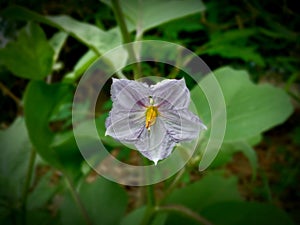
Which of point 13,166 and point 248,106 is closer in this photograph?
point 248,106

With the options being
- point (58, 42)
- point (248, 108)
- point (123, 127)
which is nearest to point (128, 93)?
point (123, 127)

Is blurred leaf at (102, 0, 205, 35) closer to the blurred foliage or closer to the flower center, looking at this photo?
the blurred foliage

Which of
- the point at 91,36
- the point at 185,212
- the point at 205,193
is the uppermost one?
the point at 91,36

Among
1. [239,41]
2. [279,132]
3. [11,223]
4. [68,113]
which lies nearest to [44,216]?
[11,223]

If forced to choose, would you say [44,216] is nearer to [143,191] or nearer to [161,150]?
[143,191]

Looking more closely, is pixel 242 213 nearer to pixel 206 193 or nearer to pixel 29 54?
pixel 206 193

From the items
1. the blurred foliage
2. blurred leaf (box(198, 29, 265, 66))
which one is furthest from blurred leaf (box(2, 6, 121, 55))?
blurred leaf (box(198, 29, 265, 66))

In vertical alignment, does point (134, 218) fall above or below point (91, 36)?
below
